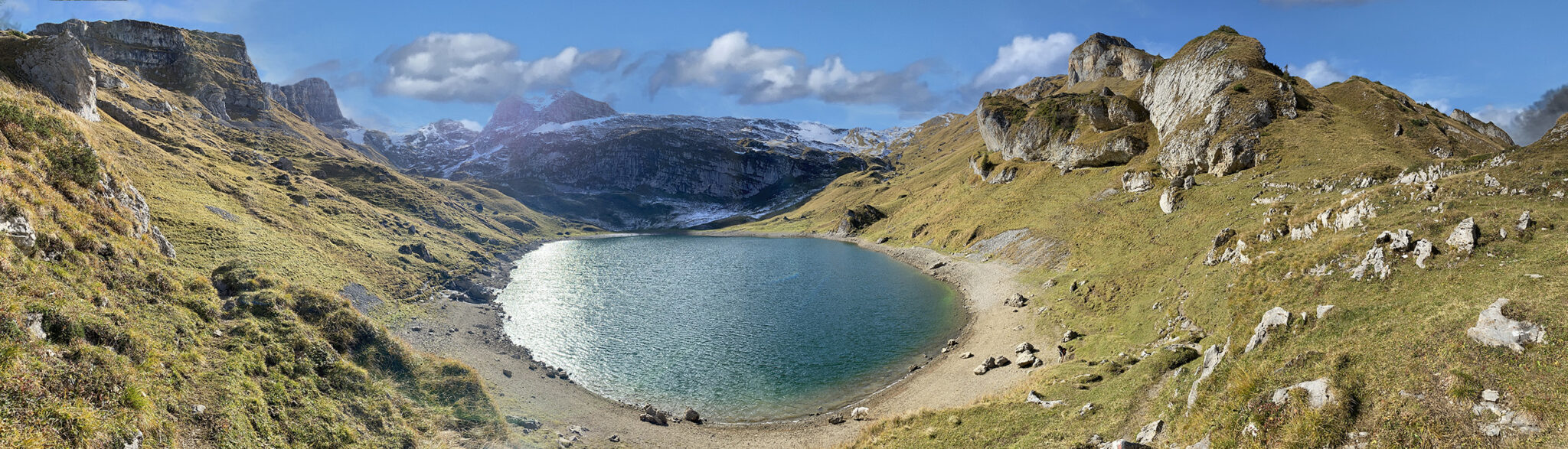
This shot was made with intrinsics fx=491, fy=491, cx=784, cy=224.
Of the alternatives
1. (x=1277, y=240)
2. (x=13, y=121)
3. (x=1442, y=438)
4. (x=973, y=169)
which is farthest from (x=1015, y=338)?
(x=973, y=169)

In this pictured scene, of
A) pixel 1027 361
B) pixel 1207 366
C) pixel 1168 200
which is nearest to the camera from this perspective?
pixel 1207 366

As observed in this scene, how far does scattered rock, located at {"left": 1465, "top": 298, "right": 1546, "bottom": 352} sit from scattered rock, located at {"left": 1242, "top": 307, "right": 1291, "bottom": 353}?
4296 millimetres

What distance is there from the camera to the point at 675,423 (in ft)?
112

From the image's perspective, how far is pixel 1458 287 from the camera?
1670cm

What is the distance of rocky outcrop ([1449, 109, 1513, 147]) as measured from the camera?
6131 centimetres

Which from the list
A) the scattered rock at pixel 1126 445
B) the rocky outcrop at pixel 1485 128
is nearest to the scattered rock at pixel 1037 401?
the scattered rock at pixel 1126 445

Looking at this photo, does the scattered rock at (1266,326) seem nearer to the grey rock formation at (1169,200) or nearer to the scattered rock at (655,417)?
the scattered rock at (655,417)

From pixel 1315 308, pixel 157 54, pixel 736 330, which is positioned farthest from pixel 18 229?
pixel 157 54

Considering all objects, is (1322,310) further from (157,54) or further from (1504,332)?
(157,54)

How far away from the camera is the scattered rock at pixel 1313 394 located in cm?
1298

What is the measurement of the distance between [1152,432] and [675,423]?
89.2 ft

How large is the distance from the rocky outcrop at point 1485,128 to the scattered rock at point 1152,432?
274 feet

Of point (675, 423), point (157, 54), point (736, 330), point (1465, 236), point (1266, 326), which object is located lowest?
point (675, 423)

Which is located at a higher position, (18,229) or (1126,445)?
(18,229)
